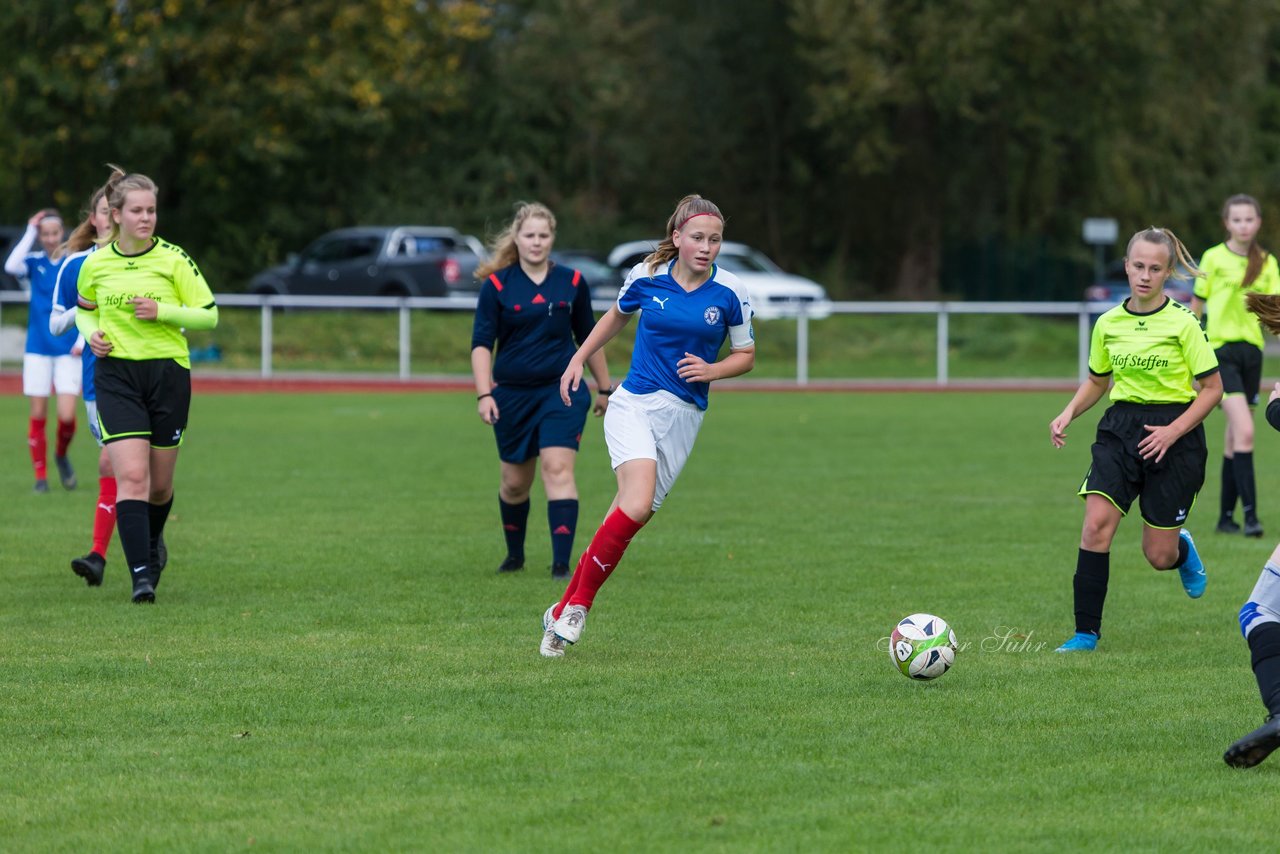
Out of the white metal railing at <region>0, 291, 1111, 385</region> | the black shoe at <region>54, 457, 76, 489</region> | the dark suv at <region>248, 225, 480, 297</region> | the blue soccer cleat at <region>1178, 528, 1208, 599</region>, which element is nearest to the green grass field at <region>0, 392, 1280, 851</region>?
the blue soccer cleat at <region>1178, 528, 1208, 599</region>

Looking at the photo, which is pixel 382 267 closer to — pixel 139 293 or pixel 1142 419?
pixel 139 293

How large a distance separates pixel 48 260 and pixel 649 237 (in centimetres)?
3165

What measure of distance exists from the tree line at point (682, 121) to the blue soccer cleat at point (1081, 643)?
97.0 feet

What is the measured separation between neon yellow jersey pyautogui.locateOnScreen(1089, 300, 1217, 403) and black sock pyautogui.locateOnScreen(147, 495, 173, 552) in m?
4.56

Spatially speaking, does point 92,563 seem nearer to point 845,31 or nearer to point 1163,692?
point 1163,692

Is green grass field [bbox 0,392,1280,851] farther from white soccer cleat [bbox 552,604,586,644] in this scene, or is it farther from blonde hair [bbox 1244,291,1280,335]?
blonde hair [bbox 1244,291,1280,335]

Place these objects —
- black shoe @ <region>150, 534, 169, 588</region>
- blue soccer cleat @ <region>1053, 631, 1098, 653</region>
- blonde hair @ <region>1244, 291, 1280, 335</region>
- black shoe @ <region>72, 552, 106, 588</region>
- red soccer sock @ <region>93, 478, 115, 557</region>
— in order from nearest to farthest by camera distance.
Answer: blonde hair @ <region>1244, 291, 1280, 335</region>, blue soccer cleat @ <region>1053, 631, 1098, 653</region>, black shoe @ <region>150, 534, 169, 588</region>, black shoe @ <region>72, 552, 106, 588</region>, red soccer sock @ <region>93, 478, 115, 557</region>

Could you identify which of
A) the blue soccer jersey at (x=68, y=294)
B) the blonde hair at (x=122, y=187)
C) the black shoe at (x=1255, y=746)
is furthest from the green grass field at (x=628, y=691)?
the blonde hair at (x=122, y=187)

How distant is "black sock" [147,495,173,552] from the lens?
30.7 feet

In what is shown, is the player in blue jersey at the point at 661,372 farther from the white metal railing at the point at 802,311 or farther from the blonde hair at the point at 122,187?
the white metal railing at the point at 802,311

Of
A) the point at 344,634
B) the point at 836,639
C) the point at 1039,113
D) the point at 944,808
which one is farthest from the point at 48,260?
the point at 1039,113

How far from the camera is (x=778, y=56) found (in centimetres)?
4328

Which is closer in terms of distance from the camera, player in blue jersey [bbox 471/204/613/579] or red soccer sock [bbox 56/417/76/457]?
player in blue jersey [bbox 471/204/613/579]

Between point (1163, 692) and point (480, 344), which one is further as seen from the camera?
point (480, 344)
